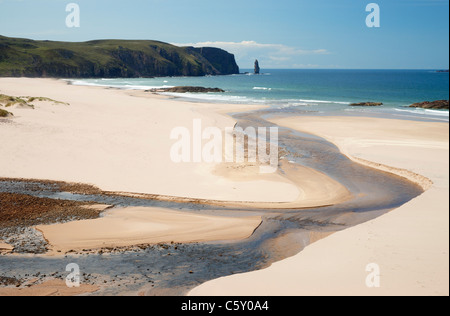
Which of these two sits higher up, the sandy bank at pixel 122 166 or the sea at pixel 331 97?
the sea at pixel 331 97

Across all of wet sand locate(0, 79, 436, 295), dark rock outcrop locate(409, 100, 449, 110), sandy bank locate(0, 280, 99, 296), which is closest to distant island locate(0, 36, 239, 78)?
wet sand locate(0, 79, 436, 295)

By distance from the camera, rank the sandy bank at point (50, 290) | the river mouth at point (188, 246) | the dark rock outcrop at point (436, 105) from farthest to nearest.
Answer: the dark rock outcrop at point (436, 105) → the river mouth at point (188, 246) → the sandy bank at point (50, 290)

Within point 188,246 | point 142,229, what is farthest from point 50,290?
point 142,229

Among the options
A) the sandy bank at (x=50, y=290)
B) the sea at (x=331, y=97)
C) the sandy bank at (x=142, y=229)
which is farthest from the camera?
the sea at (x=331, y=97)

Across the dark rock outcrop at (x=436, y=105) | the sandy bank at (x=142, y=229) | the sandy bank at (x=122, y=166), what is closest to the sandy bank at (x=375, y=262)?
the sandy bank at (x=142, y=229)

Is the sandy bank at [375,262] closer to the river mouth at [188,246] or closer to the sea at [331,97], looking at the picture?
the river mouth at [188,246]
